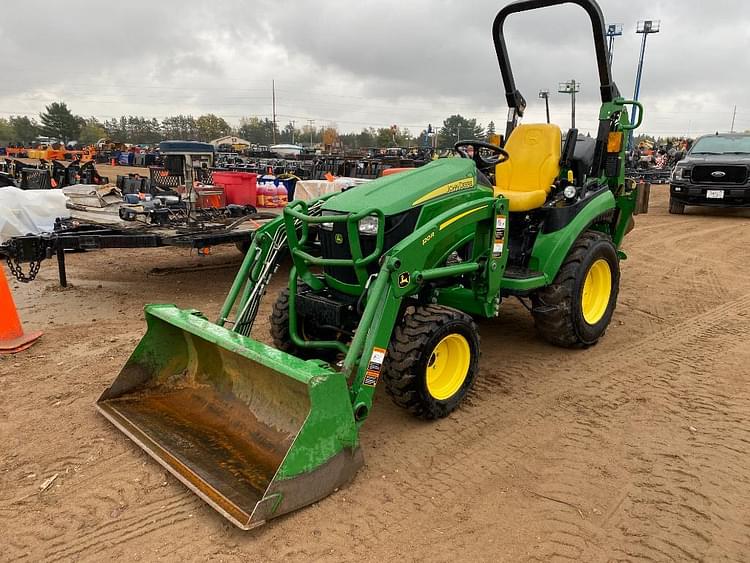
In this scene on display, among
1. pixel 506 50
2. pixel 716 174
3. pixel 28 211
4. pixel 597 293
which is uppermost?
pixel 506 50

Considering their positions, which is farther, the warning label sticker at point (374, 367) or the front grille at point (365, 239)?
the front grille at point (365, 239)

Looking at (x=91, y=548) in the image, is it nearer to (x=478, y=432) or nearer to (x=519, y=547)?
(x=519, y=547)

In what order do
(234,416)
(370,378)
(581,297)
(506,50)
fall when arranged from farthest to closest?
(506,50)
(581,297)
(234,416)
(370,378)

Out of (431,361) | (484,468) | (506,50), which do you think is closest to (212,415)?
(431,361)

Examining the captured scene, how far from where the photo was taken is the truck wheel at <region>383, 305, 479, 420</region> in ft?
10.5

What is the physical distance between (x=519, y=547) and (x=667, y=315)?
3985 millimetres

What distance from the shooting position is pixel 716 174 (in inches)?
455

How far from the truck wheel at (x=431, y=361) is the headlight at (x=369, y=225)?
537 mm

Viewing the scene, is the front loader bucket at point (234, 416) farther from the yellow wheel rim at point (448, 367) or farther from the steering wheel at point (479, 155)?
the steering wheel at point (479, 155)

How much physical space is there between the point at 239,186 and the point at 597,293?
538cm

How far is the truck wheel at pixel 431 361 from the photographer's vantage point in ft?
10.5

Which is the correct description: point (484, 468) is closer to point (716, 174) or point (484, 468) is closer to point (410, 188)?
point (410, 188)

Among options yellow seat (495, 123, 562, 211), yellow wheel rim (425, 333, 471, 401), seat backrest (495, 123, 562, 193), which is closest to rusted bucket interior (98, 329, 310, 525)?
yellow wheel rim (425, 333, 471, 401)

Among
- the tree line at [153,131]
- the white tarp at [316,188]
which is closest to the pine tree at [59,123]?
the tree line at [153,131]
